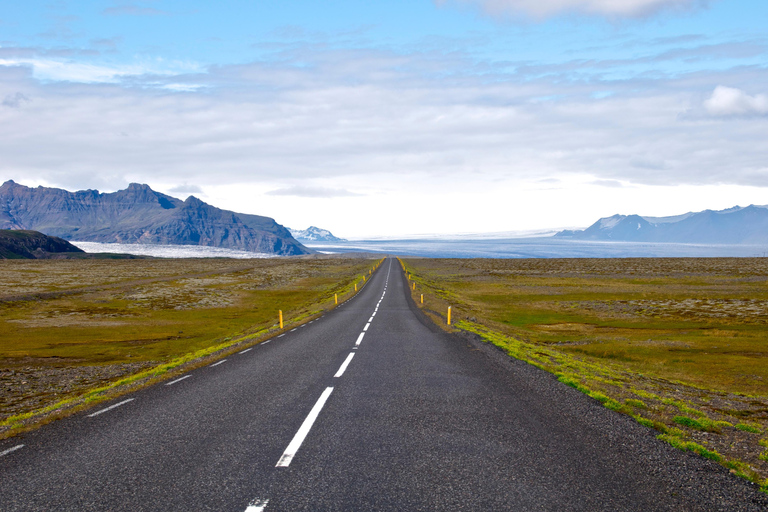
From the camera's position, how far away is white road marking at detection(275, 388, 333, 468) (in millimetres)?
6105

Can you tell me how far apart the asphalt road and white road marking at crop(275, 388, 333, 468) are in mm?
29

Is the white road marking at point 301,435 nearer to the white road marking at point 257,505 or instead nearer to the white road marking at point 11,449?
the white road marking at point 257,505

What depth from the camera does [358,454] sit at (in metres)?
6.38

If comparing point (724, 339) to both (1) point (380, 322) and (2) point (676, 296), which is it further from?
(2) point (676, 296)

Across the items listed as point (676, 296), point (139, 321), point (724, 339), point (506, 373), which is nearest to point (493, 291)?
point (676, 296)

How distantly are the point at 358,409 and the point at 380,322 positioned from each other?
16.0 meters

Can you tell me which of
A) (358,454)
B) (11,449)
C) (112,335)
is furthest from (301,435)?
(112,335)

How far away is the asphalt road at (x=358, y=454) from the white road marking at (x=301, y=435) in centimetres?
3

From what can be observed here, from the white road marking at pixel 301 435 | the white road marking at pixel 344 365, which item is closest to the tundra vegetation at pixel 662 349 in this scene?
the white road marking at pixel 344 365

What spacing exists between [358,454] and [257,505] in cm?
186

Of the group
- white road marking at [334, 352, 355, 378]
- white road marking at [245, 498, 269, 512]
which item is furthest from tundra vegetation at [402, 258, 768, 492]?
white road marking at [245, 498, 269, 512]

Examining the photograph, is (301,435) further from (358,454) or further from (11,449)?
(11,449)

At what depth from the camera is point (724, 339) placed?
26.3 meters

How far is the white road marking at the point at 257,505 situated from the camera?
15.8 ft
